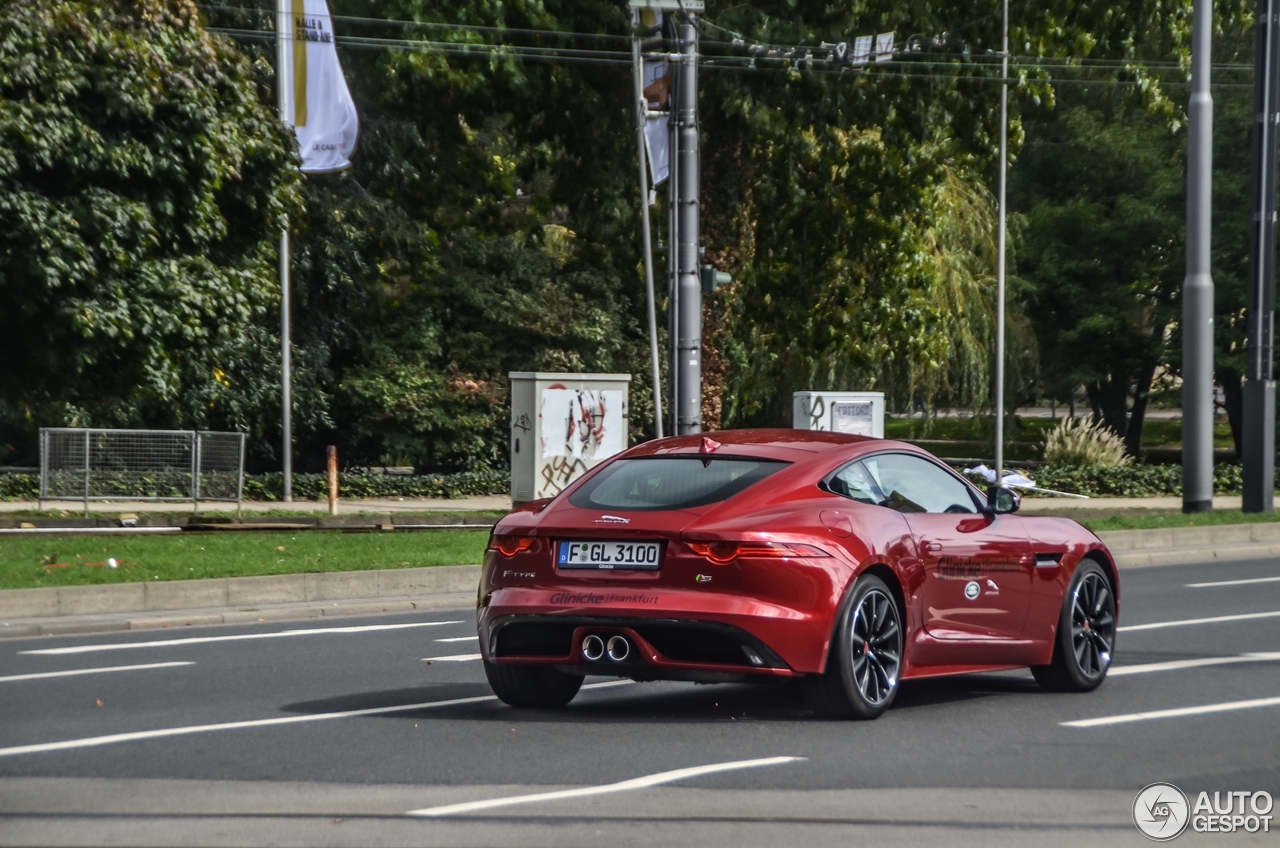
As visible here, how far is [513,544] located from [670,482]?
2.58ft

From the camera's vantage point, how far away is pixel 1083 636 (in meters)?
9.90

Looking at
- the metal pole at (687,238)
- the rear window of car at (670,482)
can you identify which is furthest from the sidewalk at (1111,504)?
the rear window of car at (670,482)

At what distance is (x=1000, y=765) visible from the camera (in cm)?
745

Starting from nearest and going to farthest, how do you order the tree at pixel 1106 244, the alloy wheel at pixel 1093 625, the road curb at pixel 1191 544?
the alloy wheel at pixel 1093 625
the road curb at pixel 1191 544
the tree at pixel 1106 244

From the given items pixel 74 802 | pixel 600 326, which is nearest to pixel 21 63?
pixel 74 802

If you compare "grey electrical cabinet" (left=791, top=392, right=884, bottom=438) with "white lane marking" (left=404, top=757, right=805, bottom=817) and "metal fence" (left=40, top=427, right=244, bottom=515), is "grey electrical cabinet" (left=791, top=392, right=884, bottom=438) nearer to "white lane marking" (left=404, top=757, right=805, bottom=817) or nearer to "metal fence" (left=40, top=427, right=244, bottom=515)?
"metal fence" (left=40, top=427, right=244, bottom=515)

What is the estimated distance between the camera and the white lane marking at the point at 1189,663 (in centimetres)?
1081

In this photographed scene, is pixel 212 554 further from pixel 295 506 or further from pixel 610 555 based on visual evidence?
pixel 295 506

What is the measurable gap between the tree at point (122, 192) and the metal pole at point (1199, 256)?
482 inches

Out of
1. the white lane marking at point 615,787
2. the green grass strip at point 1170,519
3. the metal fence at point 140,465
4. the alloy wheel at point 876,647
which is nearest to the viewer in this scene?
the white lane marking at point 615,787

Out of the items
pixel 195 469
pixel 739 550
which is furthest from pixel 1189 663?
pixel 195 469

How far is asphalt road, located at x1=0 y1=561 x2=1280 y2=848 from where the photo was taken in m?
6.19

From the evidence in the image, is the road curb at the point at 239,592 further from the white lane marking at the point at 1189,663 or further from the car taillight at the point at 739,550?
the car taillight at the point at 739,550

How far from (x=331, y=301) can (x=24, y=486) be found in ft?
23.1
